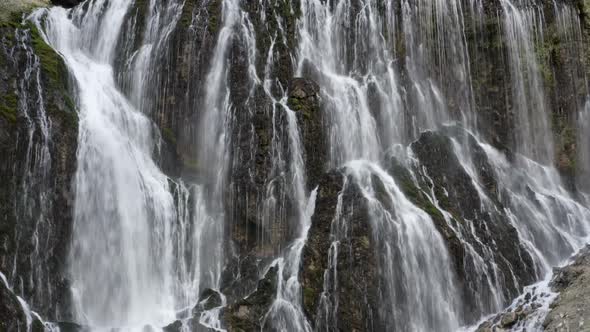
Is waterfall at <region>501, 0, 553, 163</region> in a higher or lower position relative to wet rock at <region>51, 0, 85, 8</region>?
lower

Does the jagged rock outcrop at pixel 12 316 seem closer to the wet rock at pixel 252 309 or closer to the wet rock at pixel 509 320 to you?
the wet rock at pixel 252 309

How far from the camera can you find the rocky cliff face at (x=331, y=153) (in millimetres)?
19406

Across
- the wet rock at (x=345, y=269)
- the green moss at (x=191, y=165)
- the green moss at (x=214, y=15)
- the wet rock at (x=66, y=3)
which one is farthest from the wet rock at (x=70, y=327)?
the wet rock at (x=66, y=3)

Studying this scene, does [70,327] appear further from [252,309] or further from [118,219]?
[252,309]

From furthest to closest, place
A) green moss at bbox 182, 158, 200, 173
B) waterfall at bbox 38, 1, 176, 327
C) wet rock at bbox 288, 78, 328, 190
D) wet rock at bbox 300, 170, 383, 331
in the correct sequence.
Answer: green moss at bbox 182, 158, 200, 173
wet rock at bbox 288, 78, 328, 190
waterfall at bbox 38, 1, 176, 327
wet rock at bbox 300, 170, 383, 331

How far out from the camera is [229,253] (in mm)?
22469

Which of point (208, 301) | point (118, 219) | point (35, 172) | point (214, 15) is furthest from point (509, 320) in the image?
point (214, 15)

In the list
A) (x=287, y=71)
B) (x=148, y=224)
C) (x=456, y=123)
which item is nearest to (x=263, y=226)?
(x=148, y=224)

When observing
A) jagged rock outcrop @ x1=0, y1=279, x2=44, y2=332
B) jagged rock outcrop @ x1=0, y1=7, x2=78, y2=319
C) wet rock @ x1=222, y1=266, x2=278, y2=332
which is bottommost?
wet rock @ x1=222, y1=266, x2=278, y2=332

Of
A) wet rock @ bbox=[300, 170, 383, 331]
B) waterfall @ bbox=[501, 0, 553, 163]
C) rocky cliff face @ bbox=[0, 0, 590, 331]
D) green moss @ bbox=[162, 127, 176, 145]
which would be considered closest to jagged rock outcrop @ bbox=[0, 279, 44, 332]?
rocky cliff face @ bbox=[0, 0, 590, 331]

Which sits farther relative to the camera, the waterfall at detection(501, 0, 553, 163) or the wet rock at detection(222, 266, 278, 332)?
the waterfall at detection(501, 0, 553, 163)

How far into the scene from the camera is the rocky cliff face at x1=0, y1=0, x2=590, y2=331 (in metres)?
19.4

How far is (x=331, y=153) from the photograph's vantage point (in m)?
25.4

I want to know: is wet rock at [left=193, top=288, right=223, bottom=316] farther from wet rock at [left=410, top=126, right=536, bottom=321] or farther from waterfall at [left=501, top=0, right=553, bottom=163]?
waterfall at [left=501, top=0, right=553, bottom=163]
